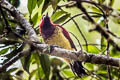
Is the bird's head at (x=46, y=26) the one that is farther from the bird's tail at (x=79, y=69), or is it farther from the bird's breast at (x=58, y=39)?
the bird's tail at (x=79, y=69)

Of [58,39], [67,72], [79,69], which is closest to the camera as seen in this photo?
Result: [79,69]

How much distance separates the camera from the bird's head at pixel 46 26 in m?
1.60

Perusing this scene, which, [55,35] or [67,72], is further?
[67,72]

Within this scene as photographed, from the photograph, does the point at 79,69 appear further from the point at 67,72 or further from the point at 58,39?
the point at 67,72

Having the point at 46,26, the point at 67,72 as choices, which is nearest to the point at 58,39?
the point at 46,26

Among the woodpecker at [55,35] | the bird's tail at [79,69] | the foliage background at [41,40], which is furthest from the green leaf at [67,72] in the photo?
the bird's tail at [79,69]

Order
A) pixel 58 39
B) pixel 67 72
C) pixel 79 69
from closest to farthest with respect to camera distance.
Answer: pixel 79 69
pixel 58 39
pixel 67 72

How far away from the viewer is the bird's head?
1.60 meters

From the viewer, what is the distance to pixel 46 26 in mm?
1698

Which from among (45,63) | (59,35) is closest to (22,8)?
(59,35)

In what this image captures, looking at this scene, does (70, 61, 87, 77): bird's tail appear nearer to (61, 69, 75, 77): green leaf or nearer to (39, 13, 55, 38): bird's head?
(39, 13, 55, 38): bird's head

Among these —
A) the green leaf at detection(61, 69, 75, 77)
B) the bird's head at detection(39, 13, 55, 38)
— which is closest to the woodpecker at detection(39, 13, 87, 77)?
the bird's head at detection(39, 13, 55, 38)

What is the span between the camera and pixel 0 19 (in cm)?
142

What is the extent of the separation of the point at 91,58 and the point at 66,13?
1.92ft
